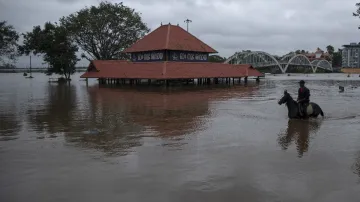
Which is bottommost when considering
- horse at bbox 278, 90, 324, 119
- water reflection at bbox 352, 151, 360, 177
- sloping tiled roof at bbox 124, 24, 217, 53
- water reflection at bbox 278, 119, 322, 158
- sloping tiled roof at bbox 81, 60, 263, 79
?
water reflection at bbox 352, 151, 360, 177

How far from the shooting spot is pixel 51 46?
60000mm

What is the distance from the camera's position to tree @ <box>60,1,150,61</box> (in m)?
53.2

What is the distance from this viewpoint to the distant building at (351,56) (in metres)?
156

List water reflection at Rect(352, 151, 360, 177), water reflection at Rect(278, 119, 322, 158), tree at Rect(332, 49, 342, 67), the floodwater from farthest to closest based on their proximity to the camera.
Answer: tree at Rect(332, 49, 342, 67)
water reflection at Rect(278, 119, 322, 158)
water reflection at Rect(352, 151, 360, 177)
the floodwater

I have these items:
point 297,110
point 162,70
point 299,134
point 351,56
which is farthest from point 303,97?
point 351,56

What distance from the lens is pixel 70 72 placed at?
66.8 metres

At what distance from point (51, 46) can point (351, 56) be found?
473ft

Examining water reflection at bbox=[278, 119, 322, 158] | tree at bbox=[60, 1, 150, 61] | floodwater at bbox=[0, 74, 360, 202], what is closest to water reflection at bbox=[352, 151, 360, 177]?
floodwater at bbox=[0, 74, 360, 202]

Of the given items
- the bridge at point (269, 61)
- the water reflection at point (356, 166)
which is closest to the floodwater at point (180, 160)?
the water reflection at point (356, 166)

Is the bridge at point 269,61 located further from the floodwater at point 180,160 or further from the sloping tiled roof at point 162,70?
the floodwater at point 180,160

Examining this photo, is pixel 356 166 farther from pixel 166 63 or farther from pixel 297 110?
pixel 166 63

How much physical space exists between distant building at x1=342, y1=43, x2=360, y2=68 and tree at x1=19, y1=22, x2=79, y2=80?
136m

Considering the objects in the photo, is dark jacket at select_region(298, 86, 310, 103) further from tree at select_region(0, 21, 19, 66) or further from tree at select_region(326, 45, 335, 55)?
tree at select_region(326, 45, 335, 55)

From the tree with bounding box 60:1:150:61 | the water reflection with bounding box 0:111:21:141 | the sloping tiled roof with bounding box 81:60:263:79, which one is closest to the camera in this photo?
the water reflection with bounding box 0:111:21:141
